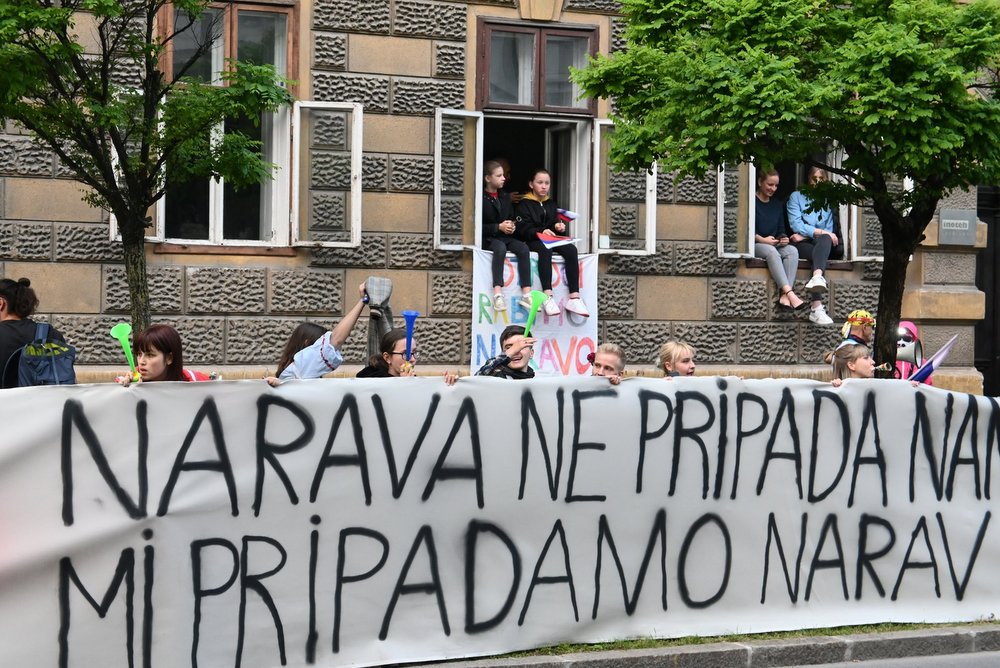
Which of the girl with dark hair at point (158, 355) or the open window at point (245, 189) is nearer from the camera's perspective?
the girl with dark hair at point (158, 355)

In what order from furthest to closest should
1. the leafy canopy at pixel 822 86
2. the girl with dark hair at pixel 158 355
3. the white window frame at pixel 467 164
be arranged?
1. the white window frame at pixel 467 164
2. the leafy canopy at pixel 822 86
3. the girl with dark hair at pixel 158 355

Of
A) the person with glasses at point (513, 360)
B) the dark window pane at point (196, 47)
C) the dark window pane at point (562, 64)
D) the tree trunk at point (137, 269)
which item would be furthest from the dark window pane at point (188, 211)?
the person with glasses at point (513, 360)

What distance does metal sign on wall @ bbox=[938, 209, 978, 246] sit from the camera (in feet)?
50.7

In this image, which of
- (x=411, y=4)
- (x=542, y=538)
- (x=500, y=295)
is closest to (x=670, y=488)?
(x=542, y=538)

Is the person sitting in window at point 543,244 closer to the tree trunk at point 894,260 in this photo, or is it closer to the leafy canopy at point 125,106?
the tree trunk at point 894,260

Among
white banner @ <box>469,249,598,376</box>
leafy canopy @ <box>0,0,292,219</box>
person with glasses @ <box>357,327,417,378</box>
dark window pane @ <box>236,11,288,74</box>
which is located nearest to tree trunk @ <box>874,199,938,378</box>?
white banner @ <box>469,249,598,376</box>

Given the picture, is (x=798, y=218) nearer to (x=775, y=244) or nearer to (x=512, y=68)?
(x=775, y=244)

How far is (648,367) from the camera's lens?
13984 mm

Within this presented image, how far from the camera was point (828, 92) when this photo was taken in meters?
9.83

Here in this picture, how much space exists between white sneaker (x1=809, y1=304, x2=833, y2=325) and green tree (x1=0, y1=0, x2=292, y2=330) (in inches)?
258

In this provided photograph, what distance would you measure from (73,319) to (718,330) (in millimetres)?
5962

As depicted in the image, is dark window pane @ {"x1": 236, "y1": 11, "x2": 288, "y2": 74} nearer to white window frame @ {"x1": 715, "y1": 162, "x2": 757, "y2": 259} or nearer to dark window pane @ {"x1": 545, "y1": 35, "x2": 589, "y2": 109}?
dark window pane @ {"x1": 545, "y1": 35, "x2": 589, "y2": 109}

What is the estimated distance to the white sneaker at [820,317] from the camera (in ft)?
47.7

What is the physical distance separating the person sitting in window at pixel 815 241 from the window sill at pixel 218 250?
5.00 metres
